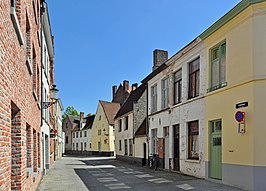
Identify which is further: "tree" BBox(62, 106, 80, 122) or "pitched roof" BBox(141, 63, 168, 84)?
"tree" BBox(62, 106, 80, 122)

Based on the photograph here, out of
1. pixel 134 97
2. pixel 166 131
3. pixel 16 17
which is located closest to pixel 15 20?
pixel 16 17

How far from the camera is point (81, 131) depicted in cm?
6116

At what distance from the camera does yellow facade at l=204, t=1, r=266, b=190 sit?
34.0 feet

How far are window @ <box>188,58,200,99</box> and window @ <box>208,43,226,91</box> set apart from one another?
167cm

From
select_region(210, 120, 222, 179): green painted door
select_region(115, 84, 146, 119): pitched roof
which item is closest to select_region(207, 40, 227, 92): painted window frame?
select_region(210, 120, 222, 179): green painted door

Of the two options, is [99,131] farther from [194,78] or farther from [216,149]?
[216,149]

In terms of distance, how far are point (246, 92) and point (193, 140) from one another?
18.2 feet

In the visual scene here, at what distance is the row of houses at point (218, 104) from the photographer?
34.7ft

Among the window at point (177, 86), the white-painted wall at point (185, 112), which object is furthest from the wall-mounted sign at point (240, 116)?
the window at point (177, 86)

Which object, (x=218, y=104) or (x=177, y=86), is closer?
(x=218, y=104)

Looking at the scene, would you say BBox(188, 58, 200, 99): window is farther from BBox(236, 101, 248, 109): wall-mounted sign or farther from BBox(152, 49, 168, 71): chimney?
BBox(152, 49, 168, 71): chimney

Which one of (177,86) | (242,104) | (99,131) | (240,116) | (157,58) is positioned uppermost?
(157,58)

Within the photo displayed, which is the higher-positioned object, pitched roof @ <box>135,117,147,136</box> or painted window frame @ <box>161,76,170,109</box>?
painted window frame @ <box>161,76,170,109</box>

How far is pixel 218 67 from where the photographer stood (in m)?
13.5
